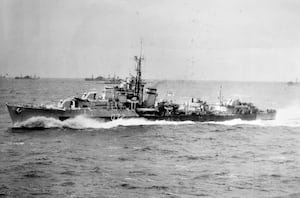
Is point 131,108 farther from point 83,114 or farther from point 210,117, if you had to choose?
point 210,117

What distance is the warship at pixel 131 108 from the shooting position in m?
40.9

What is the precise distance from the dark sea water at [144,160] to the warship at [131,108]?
90cm

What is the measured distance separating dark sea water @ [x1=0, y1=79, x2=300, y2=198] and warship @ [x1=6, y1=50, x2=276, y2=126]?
898mm

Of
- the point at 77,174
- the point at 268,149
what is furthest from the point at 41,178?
the point at 268,149

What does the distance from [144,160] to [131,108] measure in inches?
708

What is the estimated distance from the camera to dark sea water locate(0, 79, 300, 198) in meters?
20.5

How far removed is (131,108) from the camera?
A: 148 feet

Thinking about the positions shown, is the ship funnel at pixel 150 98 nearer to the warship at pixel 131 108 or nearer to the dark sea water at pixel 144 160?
the warship at pixel 131 108

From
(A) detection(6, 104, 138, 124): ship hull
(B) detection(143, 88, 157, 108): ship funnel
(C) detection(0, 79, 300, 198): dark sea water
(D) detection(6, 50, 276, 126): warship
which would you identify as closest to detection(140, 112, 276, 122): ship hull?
(D) detection(6, 50, 276, 126): warship

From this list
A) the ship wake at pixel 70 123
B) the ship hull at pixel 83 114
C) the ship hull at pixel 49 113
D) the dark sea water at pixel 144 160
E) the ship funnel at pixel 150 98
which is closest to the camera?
the dark sea water at pixel 144 160

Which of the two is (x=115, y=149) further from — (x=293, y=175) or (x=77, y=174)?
(x=293, y=175)

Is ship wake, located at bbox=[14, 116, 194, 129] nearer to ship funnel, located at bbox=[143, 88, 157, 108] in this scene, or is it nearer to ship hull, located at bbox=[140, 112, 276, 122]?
ship hull, located at bbox=[140, 112, 276, 122]

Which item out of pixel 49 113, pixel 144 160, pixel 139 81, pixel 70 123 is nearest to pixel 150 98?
pixel 139 81

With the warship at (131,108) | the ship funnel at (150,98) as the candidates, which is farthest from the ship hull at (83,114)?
the ship funnel at (150,98)
